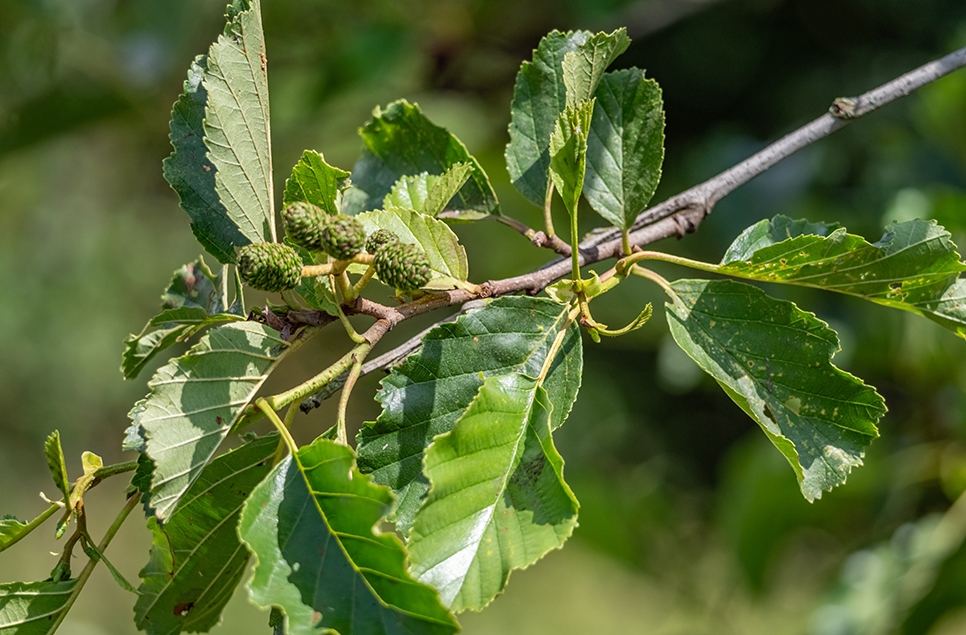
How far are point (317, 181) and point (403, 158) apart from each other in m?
0.31

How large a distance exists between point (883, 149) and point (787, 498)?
3.39 ft

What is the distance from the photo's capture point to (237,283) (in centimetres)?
80

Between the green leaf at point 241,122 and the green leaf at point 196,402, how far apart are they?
13 cm

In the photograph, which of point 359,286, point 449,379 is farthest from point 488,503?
point 359,286

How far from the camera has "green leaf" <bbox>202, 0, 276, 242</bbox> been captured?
0.77m

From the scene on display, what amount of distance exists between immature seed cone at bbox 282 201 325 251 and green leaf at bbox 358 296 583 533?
17 centimetres

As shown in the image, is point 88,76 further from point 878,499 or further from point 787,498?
point 878,499

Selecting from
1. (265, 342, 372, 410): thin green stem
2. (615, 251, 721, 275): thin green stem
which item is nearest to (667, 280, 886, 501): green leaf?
(615, 251, 721, 275): thin green stem

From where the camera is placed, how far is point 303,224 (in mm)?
643

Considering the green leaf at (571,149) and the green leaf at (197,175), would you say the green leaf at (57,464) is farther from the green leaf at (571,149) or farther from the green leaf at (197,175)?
the green leaf at (571,149)

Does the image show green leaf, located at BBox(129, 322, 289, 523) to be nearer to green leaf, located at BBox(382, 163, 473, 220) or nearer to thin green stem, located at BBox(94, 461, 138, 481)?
thin green stem, located at BBox(94, 461, 138, 481)

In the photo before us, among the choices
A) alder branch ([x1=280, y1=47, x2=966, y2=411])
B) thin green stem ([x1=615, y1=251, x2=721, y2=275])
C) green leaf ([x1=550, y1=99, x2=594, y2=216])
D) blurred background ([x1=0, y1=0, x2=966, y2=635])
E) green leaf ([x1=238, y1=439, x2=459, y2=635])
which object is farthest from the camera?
blurred background ([x1=0, y1=0, x2=966, y2=635])

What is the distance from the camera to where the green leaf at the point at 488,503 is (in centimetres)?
68

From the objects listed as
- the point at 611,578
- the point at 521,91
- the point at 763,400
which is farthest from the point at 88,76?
the point at 611,578
